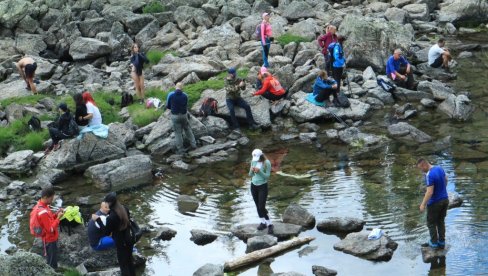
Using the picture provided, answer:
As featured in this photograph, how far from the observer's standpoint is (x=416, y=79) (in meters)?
31.0

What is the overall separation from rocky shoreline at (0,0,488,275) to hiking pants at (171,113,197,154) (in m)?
0.47

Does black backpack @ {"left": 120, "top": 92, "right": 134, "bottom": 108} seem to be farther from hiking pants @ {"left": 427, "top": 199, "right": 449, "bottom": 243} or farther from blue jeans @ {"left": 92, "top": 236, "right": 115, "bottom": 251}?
hiking pants @ {"left": 427, "top": 199, "right": 449, "bottom": 243}

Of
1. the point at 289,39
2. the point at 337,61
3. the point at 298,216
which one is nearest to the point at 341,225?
the point at 298,216

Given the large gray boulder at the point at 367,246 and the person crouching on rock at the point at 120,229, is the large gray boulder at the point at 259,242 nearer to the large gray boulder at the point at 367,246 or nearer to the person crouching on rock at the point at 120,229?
the large gray boulder at the point at 367,246

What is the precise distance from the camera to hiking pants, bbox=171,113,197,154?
976 inches

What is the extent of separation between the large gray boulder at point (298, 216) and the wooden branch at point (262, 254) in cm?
83

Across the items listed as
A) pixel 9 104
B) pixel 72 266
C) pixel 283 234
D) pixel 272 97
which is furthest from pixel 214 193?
pixel 9 104

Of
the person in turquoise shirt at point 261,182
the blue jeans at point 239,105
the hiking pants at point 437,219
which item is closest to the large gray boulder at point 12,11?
the blue jeans at point 239,105

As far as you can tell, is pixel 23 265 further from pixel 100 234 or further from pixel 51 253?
pixel 100 234

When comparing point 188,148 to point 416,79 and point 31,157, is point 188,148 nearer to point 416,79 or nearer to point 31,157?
point 31,157

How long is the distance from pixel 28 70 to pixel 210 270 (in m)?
18.7

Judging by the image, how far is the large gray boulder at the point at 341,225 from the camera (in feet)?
57.3

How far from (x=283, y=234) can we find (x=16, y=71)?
23.9m

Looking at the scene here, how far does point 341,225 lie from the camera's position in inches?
689
